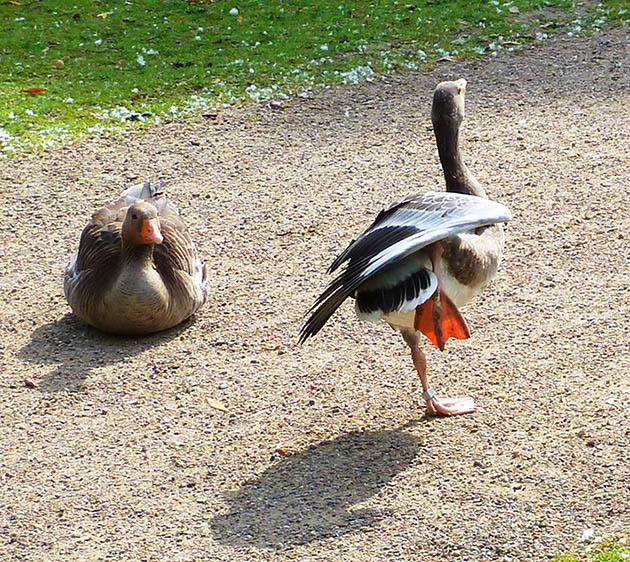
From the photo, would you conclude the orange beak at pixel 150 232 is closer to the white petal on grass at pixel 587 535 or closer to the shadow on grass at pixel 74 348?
the shadow on grass at pixel 74 348

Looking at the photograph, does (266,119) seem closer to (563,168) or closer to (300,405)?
(563,168)

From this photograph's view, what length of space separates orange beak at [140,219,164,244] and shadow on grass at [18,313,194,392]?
0.60 metres

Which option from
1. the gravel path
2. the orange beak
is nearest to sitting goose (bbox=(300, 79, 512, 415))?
the gravel path

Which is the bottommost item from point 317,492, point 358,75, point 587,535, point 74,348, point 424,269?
point 74,348

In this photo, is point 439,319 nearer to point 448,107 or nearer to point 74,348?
point 448,107

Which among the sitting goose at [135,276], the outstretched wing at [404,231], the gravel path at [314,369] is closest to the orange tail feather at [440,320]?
the outstretched wing at [404,231]

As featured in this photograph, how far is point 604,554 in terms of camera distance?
384 cm

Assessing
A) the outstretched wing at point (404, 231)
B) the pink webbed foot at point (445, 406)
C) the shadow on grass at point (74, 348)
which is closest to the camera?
the outstretched wing at point (404, 231)

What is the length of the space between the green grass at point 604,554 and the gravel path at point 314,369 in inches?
3.2

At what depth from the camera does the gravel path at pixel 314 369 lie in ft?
14.1

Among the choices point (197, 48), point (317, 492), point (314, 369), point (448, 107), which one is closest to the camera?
point (317, 492)

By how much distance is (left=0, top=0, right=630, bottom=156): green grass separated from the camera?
28.5 feet

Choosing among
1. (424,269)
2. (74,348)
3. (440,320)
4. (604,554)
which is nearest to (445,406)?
(440,320)

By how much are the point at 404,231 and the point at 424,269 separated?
9.1 inches
